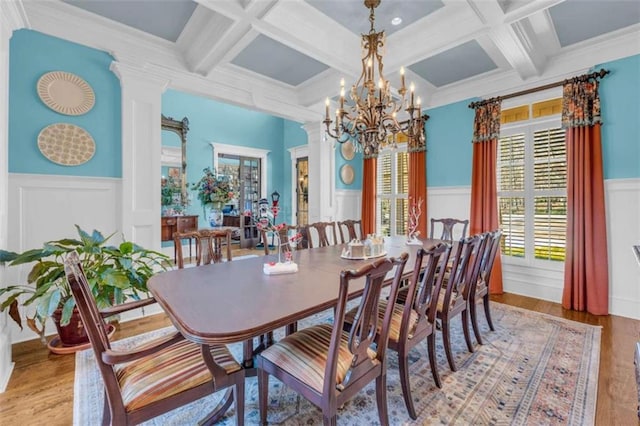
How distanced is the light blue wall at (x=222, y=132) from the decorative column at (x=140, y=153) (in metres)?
2.97

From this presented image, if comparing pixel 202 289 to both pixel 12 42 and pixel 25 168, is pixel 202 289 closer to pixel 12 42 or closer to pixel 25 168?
pixel 25 168

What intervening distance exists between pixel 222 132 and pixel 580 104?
6.17 metres

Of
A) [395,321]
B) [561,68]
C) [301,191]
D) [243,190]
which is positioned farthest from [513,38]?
[243,190]

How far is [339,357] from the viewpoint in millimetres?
1425

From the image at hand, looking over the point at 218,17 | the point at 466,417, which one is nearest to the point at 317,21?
the point at 218,17

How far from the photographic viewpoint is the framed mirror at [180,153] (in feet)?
18.7

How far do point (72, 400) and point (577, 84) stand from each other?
526cm

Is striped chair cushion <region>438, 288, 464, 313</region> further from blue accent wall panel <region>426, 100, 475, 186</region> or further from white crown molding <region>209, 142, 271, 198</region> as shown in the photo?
white crown molding <region>209, 142, 271, 198</region>

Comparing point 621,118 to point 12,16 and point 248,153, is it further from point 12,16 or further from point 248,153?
point 248,153

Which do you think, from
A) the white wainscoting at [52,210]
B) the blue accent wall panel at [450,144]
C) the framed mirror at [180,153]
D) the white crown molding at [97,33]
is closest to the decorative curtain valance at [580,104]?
the blue accent wall panel at [450,144]

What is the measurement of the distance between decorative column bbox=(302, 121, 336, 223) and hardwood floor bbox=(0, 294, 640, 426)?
2859 millimetres

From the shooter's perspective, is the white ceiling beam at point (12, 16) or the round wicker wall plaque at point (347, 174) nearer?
the white ceiling beam at point (12, 16)

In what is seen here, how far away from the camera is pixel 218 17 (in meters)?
2.60

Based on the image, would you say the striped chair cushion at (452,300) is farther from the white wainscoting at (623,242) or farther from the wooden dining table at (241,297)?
the white wainscoting at (623,242)
